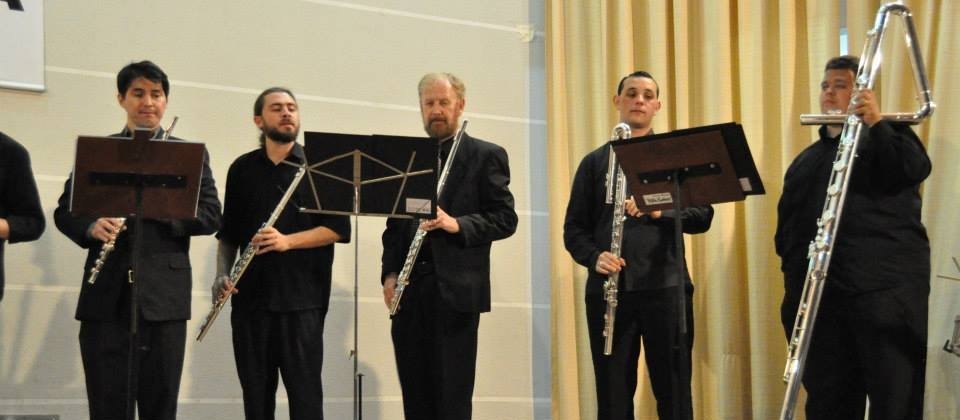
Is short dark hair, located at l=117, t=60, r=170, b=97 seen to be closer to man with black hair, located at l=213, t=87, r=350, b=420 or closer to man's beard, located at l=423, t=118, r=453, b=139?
man with black hair, located at l=213, t=87, r=350, b=420

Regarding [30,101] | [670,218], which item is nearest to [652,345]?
[670,218]

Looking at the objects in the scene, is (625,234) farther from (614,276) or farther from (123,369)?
(123,369)

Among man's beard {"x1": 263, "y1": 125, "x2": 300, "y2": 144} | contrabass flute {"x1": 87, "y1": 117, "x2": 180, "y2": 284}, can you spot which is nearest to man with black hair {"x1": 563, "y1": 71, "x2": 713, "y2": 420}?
man's beard {"x1": 263, "y1": 125, "x2": 300, "y2": 144}

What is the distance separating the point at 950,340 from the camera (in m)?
5.01

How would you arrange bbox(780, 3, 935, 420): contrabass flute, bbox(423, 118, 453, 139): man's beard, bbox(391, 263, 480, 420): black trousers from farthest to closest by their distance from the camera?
1. bbox(423, 118, 453, 139): man's beard
2. bbox(391, 263, 480, 420): black trousers
3. bbox(780, 3, 935, 420): contrabass flute

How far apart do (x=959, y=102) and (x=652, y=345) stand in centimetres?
199

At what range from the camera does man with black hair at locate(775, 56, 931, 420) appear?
409 cm

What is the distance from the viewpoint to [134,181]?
3.86 metres

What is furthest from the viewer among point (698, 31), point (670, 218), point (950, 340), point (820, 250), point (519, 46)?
point (519, 46)

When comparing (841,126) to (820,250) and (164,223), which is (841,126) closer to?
(820,250)

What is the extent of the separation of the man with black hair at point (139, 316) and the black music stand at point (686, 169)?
172 cm

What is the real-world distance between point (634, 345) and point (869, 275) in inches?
39.7

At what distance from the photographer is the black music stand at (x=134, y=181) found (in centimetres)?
378

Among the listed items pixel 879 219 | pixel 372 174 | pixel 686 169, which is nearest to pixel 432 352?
pixel 372 174
